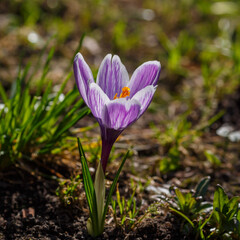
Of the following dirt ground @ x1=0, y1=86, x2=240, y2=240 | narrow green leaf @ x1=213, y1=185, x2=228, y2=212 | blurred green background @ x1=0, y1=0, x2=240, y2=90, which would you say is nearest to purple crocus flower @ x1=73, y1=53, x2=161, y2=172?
dirt ground @ x1=0, y1=86, x2=240, y2=240

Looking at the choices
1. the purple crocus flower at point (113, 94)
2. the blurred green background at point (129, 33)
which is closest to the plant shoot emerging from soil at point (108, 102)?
the purple crocus flower at point (113, 94)

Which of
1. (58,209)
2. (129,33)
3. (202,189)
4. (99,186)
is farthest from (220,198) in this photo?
(129,33)

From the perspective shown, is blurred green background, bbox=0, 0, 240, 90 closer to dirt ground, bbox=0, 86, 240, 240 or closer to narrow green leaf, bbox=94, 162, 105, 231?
dirt ground, bbox=0, 86, 240, 240

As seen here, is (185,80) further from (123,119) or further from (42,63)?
(123,119)

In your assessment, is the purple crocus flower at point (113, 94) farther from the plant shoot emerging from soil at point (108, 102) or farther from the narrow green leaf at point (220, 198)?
the narrow green leaf at point (220, 198)

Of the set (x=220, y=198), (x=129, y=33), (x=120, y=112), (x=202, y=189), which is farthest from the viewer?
(x=129, y=33)

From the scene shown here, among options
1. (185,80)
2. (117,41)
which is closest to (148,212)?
(185,80)

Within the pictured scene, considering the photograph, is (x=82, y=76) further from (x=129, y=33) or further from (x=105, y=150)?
(x=129, y=33)
